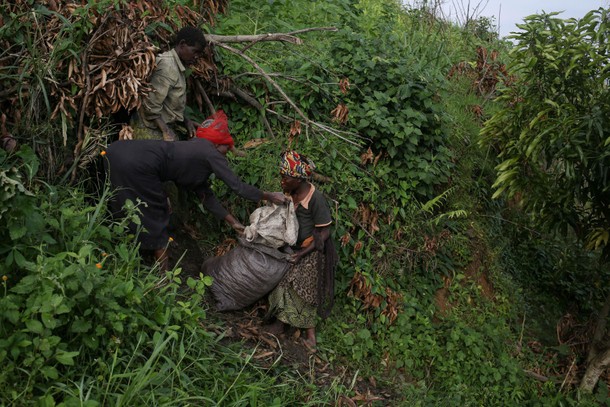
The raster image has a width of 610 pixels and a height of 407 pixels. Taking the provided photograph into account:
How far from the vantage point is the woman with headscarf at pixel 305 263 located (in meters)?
5.20

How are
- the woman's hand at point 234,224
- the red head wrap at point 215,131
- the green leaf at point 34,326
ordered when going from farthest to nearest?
1. the woman's hand at point 234,224
2. the red head wrap at point 215,131
3. the green leaf at point 34,326

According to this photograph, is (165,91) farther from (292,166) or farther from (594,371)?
(594,371)

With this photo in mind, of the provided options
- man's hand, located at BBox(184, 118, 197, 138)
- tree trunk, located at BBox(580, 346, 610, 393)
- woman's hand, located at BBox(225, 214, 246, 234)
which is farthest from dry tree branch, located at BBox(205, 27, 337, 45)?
tree trunk, located at BBox(580, 346, 610, 393)

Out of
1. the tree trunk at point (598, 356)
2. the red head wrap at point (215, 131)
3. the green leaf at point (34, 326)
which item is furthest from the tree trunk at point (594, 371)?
the green leaf at point (34, 326)

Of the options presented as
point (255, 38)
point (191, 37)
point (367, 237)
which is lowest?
point (367, 237)

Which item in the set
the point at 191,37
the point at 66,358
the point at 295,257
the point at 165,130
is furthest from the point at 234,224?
the point at 66,358

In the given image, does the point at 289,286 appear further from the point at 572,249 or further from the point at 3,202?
the point at 572,249

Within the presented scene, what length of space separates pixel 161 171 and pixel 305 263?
4.40 feet

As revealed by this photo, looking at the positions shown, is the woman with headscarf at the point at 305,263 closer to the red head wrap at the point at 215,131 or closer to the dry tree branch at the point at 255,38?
the red head wrap at the point at 215,131

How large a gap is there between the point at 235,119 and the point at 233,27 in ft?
3.96

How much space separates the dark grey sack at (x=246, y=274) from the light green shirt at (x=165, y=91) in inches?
48.4

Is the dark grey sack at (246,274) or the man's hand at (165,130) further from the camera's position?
the man's hand at (165,130)

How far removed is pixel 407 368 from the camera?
585 centimetres

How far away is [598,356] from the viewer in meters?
6.55
